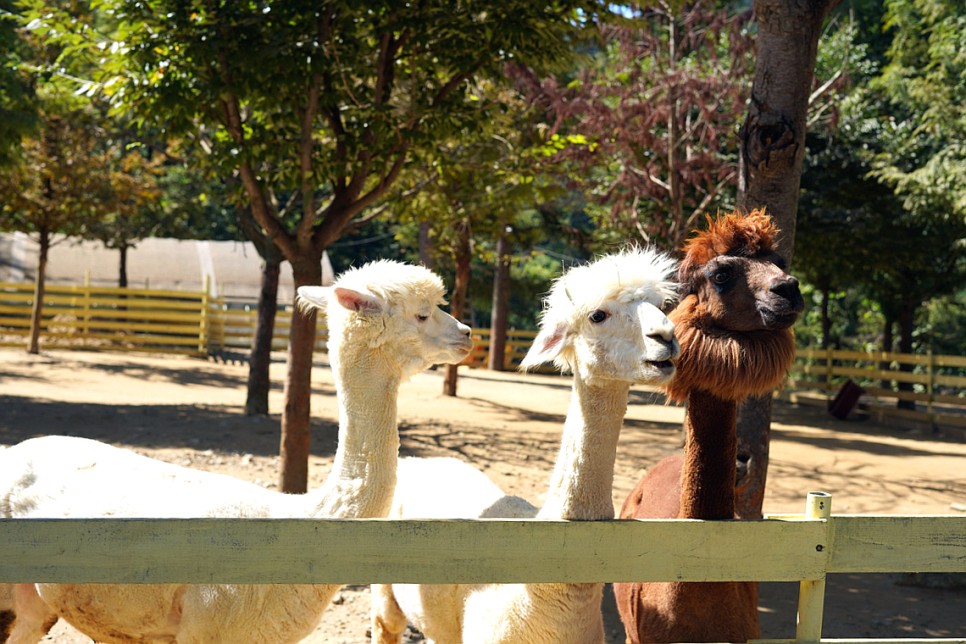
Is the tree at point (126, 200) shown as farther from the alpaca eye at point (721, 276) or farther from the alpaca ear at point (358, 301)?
the alpaca eye at point (721, 276)

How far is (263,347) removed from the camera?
1307 centimetres

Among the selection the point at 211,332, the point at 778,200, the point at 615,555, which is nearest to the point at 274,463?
the point at 778,200

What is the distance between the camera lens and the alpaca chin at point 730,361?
10.9ft

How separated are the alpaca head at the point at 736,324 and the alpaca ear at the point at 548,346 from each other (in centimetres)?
64

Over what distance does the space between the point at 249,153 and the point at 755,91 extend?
3.54m

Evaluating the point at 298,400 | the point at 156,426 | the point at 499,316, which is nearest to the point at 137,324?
the point at 499,316

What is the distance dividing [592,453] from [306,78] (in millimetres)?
4320

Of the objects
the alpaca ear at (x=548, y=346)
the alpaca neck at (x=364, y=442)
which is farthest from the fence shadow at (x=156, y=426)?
the alpaca ear at (x=548, y=346)

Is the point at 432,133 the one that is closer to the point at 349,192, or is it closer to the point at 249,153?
the point at 349,192

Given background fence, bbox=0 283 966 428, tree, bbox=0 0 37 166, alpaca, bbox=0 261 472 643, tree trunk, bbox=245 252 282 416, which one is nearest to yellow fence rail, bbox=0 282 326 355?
background fence, bbox=0 283 966 428

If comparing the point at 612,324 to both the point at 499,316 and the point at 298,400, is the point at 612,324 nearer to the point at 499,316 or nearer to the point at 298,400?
the point at 298,400

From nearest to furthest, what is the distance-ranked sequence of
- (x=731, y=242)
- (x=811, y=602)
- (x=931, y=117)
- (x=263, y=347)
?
(x=811, y=602)
(x=731, y=242)
(x=263, y=347)
(x=931, y=117)

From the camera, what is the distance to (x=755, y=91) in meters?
5.30

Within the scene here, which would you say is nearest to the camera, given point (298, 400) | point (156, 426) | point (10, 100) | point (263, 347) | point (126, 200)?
point (298, 400)
